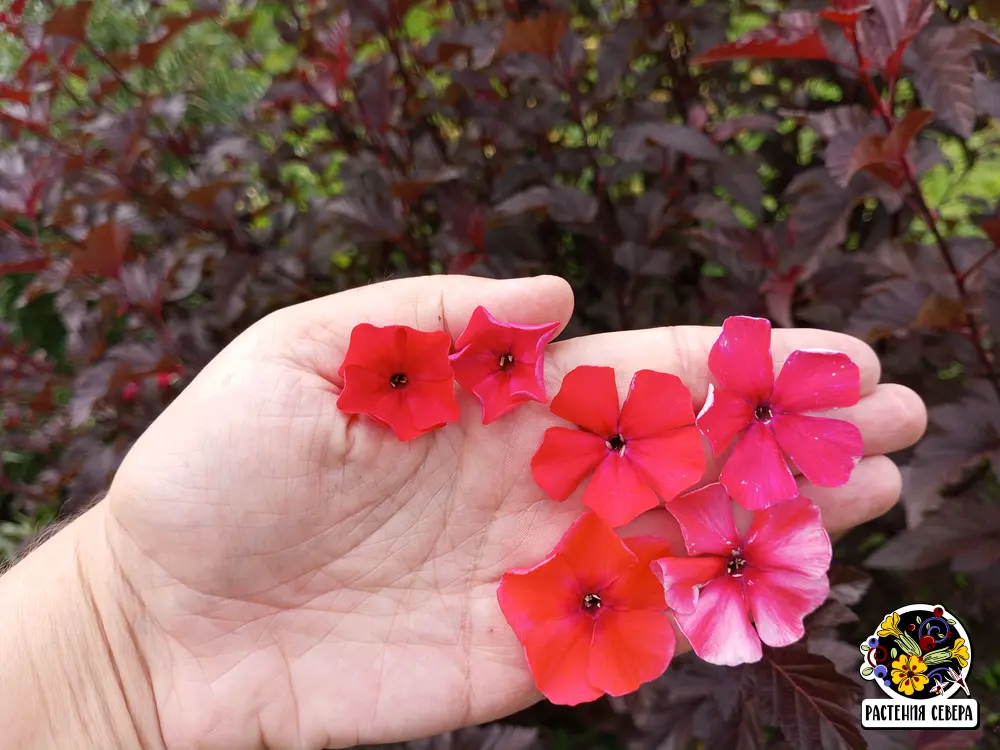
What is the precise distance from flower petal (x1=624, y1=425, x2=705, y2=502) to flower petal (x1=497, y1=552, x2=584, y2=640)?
8.7 inches

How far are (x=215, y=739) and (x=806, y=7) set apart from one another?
6.16ft

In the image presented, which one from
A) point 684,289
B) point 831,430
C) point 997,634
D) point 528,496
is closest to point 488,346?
point 528,496

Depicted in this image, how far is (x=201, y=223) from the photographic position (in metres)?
1.81

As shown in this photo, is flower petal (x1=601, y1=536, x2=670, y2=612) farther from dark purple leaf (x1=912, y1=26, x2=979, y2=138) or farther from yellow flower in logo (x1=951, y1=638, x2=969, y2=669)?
dark purple leaf (x1=912, y1=26, x2=979, y2=138)

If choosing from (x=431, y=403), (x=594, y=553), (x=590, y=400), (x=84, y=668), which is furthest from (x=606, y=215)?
(x=84, y=668)

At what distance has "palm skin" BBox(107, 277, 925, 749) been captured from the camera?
1320mm

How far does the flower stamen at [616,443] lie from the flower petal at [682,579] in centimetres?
23

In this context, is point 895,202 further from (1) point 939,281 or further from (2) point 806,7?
(2) point 806,7

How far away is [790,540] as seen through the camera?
4.23 ft

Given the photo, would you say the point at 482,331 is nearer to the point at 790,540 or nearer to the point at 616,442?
the point at 616,442

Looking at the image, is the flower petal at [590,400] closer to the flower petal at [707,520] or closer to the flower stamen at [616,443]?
the flower stamen at [616,443]

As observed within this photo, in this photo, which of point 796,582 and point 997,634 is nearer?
point 796,582

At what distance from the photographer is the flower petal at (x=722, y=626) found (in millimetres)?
1204

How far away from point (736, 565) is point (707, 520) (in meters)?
0.09
